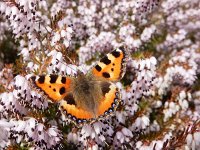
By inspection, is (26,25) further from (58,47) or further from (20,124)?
(20,124)

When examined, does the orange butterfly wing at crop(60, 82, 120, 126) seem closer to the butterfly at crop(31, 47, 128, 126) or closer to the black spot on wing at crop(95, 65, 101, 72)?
the butterfly at crop(31, 47, 128, 126)

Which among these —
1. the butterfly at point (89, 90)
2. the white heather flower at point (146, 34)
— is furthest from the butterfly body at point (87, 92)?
the white heather flower at point (146, 34)

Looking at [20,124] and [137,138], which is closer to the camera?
[20,124]

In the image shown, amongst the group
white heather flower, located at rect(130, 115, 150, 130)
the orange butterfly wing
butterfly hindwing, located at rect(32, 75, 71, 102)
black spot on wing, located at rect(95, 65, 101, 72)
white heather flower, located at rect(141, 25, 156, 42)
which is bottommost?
the orange butterfly wing

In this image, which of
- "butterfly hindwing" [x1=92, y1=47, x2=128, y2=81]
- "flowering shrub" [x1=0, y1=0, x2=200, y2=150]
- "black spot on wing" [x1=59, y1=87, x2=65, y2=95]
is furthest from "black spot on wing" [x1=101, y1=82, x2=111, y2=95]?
"black spot on wing" [x1=59, y1=87, x2=65, y2=95]

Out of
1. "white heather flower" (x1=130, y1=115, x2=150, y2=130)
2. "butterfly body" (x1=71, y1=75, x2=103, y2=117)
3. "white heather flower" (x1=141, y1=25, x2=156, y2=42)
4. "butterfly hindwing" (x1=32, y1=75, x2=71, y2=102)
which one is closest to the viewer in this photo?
"butterfly hindwing" (x1=32, y1=75, x2=71, y2=102)

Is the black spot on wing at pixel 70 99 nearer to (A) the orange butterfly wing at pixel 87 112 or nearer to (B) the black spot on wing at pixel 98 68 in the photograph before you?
(A) the orange butterfly wing at pixel 87 112

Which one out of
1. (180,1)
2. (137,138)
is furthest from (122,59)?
(180,1)
